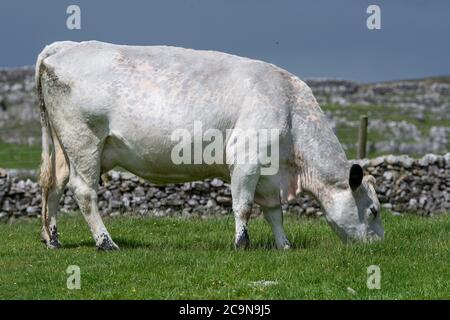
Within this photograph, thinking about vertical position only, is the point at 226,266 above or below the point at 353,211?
below

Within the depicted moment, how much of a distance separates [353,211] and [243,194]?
160 cm

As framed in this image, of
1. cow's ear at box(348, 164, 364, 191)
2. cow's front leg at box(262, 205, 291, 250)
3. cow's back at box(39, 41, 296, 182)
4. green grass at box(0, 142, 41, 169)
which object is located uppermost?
cow's back at box(39, 41, 296, 182)

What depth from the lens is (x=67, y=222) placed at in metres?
20.0

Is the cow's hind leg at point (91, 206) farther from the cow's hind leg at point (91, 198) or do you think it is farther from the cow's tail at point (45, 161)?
the cow's tail at point (45, 161)

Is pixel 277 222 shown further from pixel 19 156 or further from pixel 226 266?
pixel 19 156

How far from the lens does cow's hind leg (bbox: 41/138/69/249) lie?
16.5m

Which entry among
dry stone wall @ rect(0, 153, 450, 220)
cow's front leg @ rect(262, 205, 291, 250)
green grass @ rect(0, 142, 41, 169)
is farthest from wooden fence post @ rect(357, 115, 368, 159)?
green grass @ rect(0, 142, 41, 169)

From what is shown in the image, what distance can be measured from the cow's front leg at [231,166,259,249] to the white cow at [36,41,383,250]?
14mm

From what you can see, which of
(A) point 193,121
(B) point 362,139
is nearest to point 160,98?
(A) point 193,121

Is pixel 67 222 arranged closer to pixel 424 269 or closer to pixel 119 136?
pixel 119 136

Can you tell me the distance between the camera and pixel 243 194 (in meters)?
15.3

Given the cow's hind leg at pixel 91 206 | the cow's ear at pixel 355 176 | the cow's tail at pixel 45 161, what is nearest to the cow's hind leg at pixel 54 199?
the cow's tail at pixel 45 161

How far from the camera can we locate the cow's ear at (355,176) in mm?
15094

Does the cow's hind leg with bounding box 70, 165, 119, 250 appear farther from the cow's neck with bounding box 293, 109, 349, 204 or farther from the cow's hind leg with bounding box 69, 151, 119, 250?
the cow's neck with bounding box 293, 109, 349, 204
